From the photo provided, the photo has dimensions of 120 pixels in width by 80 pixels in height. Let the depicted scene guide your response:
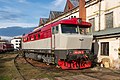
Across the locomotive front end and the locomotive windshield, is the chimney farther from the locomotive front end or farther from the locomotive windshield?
the locomotive windshield

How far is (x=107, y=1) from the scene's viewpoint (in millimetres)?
21016

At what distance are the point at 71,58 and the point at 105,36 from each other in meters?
4.47

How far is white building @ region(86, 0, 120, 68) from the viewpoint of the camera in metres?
17.5

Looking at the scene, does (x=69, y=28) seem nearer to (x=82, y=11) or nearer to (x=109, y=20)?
(x=109, y=20)

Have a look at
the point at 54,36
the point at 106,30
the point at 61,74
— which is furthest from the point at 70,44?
the point at 106,30

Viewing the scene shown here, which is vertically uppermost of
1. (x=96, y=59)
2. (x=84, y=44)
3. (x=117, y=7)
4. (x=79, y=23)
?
(x=117, y=7)

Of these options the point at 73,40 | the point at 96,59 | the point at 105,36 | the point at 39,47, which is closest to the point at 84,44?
the point at 73,40

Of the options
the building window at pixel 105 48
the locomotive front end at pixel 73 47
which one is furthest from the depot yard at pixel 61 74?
the building window at pixel 105 48

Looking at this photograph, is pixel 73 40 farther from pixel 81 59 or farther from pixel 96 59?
pixel 96 59

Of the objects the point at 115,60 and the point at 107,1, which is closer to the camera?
the point at 115,60

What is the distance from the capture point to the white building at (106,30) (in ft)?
57.4

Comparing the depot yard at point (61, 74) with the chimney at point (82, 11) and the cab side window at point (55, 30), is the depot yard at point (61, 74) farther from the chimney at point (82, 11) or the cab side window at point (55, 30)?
the chimney at point (82, 11)

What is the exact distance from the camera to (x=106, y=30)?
19.7m

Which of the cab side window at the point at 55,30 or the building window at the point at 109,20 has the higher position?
the building window at the point at 109,20
